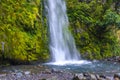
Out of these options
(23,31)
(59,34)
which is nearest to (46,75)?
(23,31)

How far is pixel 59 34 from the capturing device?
17562 millimetres

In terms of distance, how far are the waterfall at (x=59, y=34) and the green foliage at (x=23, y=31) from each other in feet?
2.01

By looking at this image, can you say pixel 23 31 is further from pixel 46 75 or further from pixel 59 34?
pixel 46 75

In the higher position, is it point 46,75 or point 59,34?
point 59,34

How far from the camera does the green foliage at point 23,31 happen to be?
14750 millimetres

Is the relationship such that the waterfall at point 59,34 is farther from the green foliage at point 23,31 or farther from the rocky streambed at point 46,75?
the rocky streambed at point 46,75

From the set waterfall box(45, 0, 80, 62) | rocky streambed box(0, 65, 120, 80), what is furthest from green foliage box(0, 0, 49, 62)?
Result: rocky streambed box(0, 65, 120, 80)

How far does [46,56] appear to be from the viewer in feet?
53.0

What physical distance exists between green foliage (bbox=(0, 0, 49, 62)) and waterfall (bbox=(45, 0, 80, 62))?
0.61m

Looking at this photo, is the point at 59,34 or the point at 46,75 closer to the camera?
the point at 46,75

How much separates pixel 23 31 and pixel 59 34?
2.69 m

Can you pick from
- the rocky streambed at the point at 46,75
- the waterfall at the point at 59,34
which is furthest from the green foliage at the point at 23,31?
the rocky streambed at the point at 46,75

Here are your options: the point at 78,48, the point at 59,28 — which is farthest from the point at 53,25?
the point at 78,48

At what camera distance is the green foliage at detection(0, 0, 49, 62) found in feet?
48.4
